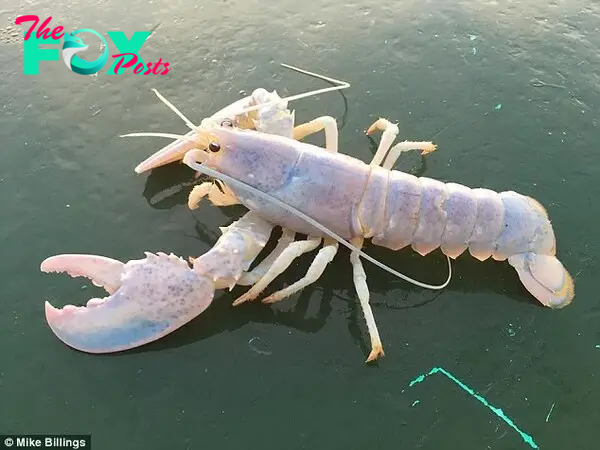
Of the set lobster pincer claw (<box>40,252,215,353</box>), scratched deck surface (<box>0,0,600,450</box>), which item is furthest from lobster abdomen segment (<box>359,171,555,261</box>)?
lobster pincer claw (<box>40,252,215,353</box>)

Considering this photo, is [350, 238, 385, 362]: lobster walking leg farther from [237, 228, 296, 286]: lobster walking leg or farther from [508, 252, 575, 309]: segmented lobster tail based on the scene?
[508, 252, 575, 309]: segmented lobster tail

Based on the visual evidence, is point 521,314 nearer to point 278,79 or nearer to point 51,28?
point 278,79

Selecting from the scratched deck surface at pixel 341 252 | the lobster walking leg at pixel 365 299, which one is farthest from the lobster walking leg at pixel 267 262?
the lobster walking leg at pixel 365 299

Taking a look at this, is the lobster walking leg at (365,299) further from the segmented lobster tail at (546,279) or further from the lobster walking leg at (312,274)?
the segmented lobster tail at (546,279)

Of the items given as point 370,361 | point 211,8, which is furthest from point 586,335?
point 211,8

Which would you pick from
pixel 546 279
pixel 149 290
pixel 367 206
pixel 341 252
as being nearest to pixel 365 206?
pixel 367 206

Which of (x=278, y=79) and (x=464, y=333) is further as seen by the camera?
(x=278, y=79)
